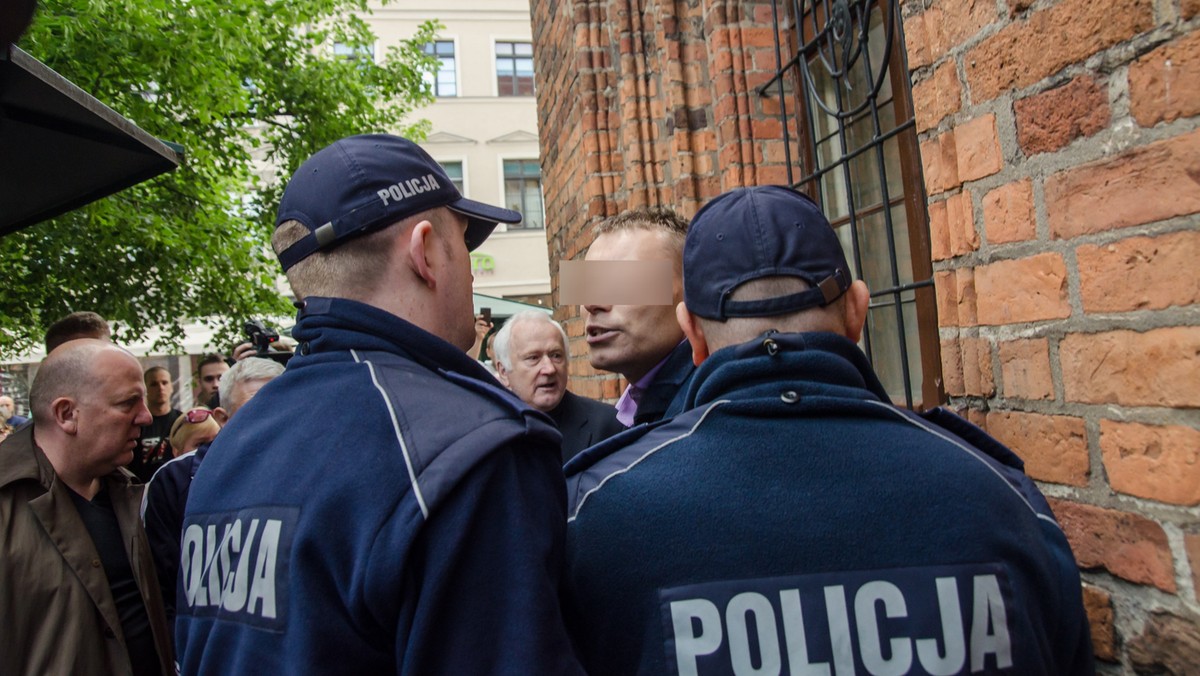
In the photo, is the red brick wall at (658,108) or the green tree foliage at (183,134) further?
the green tree foliage at (183,134)

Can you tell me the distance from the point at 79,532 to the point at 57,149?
1089 mm

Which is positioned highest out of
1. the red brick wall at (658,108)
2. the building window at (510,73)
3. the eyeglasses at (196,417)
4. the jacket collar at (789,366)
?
the building window at (510,73)

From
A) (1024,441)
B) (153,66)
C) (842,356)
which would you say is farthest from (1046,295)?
(153,66)

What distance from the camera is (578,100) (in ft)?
13.2

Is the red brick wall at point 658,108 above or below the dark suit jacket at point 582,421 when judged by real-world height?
above

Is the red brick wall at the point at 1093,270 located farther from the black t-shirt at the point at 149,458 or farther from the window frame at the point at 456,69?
the window frame at the point at 456,69

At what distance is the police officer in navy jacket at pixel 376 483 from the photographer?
101cm

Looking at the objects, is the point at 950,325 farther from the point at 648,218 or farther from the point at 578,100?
the point at 578,100

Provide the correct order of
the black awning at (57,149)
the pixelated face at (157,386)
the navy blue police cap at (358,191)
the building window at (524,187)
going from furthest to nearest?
the building window at (524,187)
the pixelated face at (157,386)
the black awning at (57,149)
the navy blue police cap at (358,191)

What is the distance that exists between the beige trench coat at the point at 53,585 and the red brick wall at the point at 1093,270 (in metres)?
2.33

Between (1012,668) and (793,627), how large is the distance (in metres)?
0.28

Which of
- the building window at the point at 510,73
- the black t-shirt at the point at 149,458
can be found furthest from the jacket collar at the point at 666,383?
the building window at the point at 510,73

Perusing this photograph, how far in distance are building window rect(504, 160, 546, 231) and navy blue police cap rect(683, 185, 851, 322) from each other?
2093 cm

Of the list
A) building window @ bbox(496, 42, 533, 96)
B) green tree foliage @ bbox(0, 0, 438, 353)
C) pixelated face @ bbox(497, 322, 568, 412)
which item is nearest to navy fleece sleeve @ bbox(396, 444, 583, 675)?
pixelated face @ bbox(497, 322, 568, 412)
